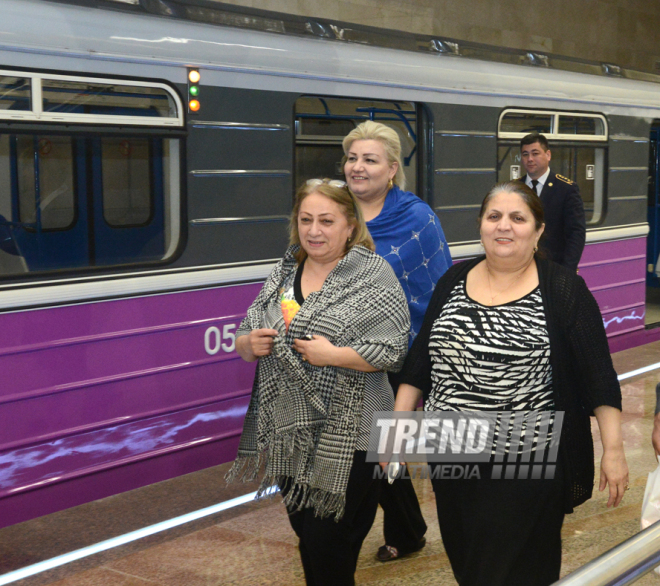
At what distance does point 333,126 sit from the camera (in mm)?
5629

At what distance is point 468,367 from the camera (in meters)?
2.55

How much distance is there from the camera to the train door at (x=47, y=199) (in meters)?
3.72

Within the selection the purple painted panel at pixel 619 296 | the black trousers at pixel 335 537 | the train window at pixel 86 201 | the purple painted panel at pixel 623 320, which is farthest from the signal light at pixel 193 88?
the purple painted panel at pixel 623 320

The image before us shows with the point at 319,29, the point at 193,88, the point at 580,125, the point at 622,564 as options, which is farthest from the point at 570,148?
the point at 622,564

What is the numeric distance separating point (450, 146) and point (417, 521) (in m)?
2.64

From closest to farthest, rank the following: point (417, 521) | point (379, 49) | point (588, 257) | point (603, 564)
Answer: point (603, 564), point (417, 521), point (379, 49), point (588, 257)

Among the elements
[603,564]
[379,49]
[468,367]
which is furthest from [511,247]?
[379,49]

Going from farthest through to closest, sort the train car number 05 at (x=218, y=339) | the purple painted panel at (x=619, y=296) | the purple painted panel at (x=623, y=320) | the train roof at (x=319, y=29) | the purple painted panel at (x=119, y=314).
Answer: the purple painted panel at (x=623, y=320) < the purple painted panel at (x=619, y=296) < the train car number 05 at (x=218, y=339) < the train roof at (x=319, y=29) < the purple painted panel at (x=119, y=314)

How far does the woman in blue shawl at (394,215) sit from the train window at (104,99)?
1138 millimetres

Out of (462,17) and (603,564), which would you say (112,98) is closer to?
(603,564)

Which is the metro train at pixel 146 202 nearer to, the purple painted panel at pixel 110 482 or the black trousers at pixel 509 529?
the purple painted panel at pixel 110 482

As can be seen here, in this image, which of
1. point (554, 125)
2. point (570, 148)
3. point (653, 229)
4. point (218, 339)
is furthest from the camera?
point (653, 229)

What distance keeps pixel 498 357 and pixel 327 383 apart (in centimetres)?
58

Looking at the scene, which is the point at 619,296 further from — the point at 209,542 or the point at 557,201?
the point at 209,542
